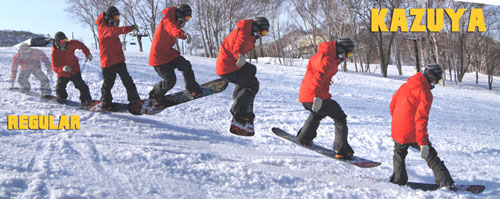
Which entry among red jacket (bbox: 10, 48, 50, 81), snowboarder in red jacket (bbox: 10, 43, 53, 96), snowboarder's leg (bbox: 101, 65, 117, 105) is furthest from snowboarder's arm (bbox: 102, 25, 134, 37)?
red jacket (bbox: 10, 48, 50, 81)

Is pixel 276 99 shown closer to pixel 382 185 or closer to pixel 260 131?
pixel 260 131

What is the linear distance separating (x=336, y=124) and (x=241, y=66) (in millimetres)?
1746

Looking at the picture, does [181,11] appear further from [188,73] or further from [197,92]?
[197,92]

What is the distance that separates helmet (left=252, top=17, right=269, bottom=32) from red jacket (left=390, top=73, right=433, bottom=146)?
200 cm

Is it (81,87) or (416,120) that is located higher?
(81,87)

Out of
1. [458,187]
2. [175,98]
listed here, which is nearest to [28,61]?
[175,98]

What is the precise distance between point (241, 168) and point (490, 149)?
5578 mm

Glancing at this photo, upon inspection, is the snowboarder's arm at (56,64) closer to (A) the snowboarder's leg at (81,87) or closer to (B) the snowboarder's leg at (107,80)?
(A) the snowboarder's leg at (81,87)

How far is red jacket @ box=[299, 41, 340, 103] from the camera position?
4.20 metres

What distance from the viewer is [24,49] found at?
768 cm

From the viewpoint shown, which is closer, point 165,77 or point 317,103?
point 317,103

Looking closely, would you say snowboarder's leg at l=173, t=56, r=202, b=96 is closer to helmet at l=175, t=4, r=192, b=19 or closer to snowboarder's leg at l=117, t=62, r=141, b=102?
helmet at l=175, t=4, r=192, b=19

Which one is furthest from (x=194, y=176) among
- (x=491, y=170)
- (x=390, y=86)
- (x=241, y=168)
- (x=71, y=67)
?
(x=390, y=86)

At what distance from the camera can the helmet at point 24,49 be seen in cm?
759
